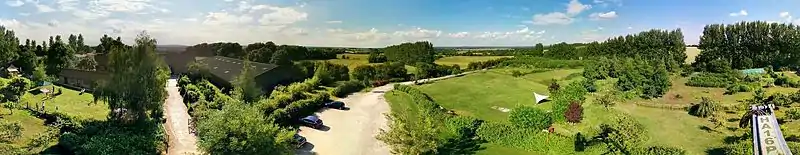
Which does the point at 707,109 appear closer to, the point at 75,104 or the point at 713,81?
the point at 713,81

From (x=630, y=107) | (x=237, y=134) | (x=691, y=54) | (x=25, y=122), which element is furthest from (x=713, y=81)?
(x=25, y=122)

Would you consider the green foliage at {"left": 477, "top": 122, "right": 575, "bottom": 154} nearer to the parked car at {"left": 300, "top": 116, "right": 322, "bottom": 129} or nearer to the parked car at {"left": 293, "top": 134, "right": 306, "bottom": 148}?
the parked car at {"left": 300, "top": 116, "right": 322, "bottom": 129}

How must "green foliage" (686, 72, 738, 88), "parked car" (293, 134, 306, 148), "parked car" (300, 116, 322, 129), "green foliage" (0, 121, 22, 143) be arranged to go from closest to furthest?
"green foliage" (0, 121, 22, 143)
"parked car" (293, 134, 306, 148)
"parked car" (300, 116, 322, 129)
"green foliage" (686, 72, 738, 88)

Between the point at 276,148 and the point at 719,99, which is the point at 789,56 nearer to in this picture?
Result: the point at 719,99

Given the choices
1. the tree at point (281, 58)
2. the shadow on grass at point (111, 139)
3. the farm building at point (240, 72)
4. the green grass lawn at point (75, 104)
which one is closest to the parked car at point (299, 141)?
the shadow on grass at point (111, 139)

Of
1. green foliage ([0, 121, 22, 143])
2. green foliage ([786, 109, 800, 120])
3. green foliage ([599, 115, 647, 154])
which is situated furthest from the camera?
green foliage ([786, 109, 800, 120])

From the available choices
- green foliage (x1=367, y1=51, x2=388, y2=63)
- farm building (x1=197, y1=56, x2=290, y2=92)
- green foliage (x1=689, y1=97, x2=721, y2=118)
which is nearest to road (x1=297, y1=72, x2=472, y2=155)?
farm building (x1=197, y1=56, x2=290, y2=92)
